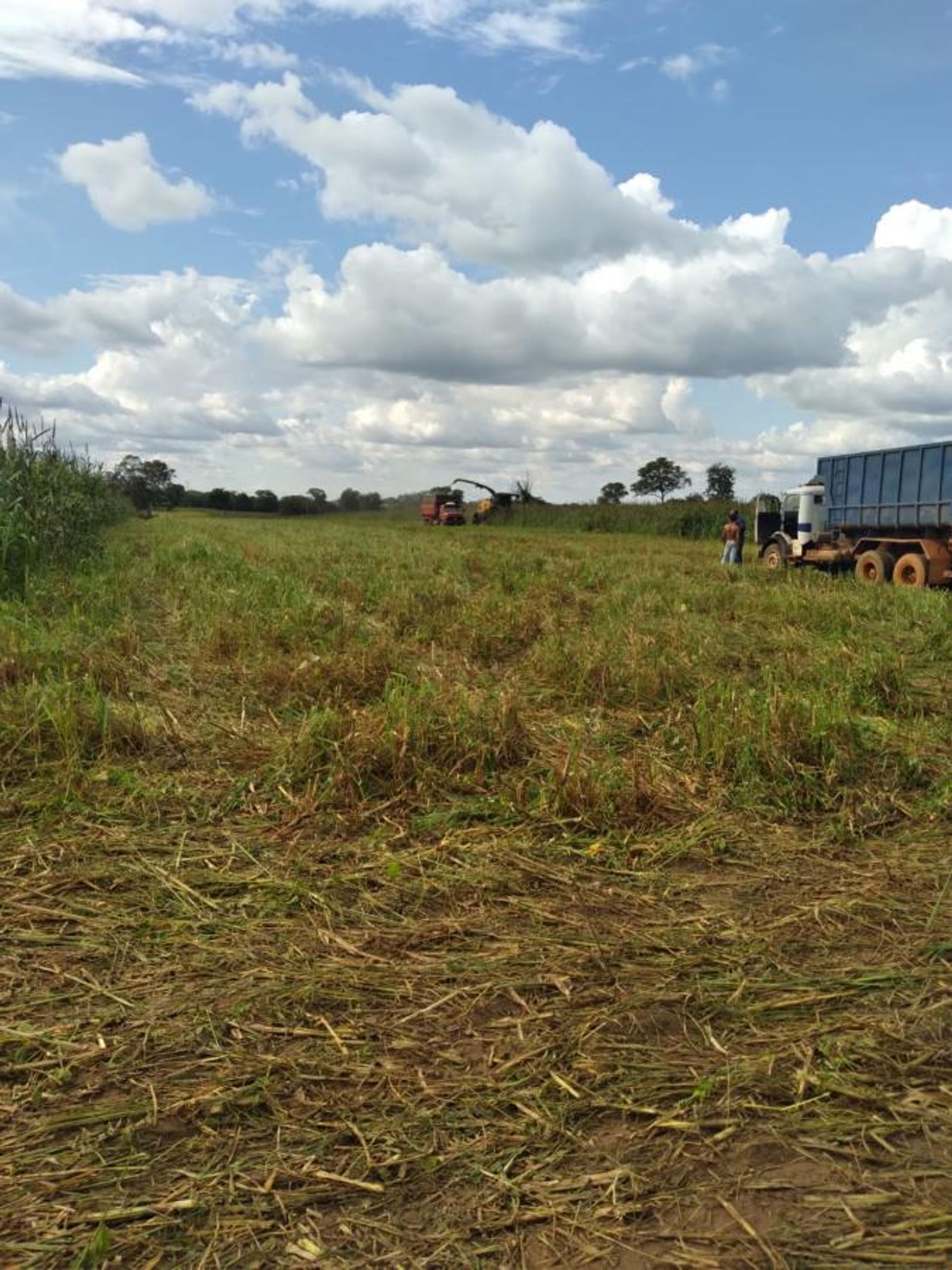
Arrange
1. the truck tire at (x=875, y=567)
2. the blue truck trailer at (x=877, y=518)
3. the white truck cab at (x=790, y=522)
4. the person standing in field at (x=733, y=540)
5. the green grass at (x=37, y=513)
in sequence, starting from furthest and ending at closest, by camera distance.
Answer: the person standing in field at (x=733, y=540) → the white truck cab at (x=790, y=522) → the truck tire at (x=875, y=567) → the blue truck trailer at (x=877, y=518) → the green grass at (x=37, y=513)

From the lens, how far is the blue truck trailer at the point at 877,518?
50.9 feet

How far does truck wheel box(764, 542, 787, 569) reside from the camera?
20161mm

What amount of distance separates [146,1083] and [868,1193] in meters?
1.72

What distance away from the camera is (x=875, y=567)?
16.8 meters

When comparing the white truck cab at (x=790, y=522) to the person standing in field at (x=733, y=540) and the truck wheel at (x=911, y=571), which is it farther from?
the truck wheel at (x=911, y=571)

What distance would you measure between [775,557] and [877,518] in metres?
3.55

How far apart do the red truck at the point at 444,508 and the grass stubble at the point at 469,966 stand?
145ft

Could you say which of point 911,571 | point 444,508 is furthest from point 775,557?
point 444,508

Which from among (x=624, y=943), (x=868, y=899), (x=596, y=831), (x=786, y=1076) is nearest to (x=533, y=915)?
(x=624, y=943)

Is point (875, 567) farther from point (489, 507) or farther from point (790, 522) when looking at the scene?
point (489, 507)

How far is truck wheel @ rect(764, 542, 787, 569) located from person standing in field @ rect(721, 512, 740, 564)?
722 mm

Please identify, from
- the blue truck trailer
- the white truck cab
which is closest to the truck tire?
the blue truck trailer

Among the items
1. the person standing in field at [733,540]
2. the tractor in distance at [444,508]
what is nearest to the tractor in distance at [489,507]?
the tractor in distance at [444,508]

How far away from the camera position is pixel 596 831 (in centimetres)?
384
